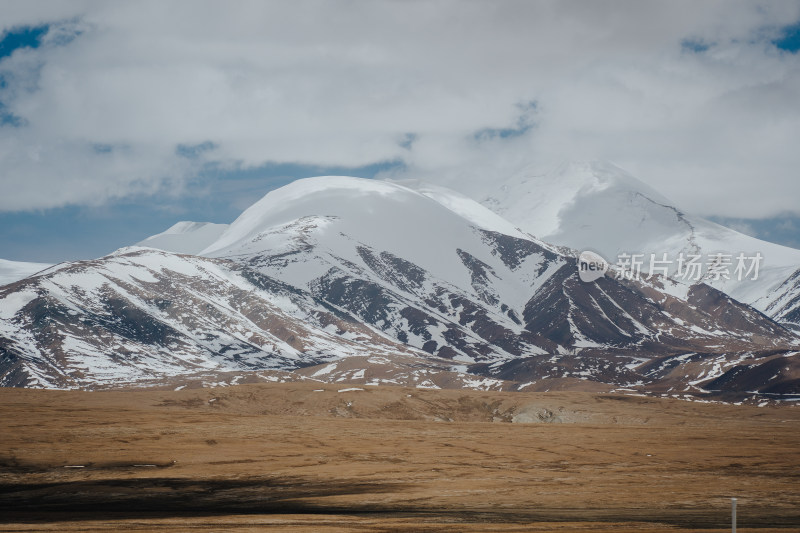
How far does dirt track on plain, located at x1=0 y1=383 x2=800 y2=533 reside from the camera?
64.2 metres

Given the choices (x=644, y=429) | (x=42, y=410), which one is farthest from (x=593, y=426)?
(x=42, y=410)

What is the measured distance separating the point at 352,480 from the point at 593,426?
80.6 metres

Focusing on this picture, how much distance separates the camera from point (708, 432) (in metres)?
146

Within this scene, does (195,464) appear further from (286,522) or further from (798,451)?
(798,451)

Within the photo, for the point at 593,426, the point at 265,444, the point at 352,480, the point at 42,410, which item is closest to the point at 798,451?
the point at 593,426

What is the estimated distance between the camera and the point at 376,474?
9569 cm

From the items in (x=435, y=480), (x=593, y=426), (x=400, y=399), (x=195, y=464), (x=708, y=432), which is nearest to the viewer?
(x=435, y=480)

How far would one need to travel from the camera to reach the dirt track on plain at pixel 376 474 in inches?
2527

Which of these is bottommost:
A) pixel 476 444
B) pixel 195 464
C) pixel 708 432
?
pixel 708 432

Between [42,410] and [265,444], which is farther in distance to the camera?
[42,410]

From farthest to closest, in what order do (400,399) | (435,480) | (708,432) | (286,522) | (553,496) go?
1. (400,399)
2. (708,432)
3. (435,480)
4. (553,496)
5. (286,522)

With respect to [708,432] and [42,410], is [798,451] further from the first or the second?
[42,410]

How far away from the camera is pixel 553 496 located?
77.6 m

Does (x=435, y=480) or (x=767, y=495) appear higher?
(x=435, y=480)
